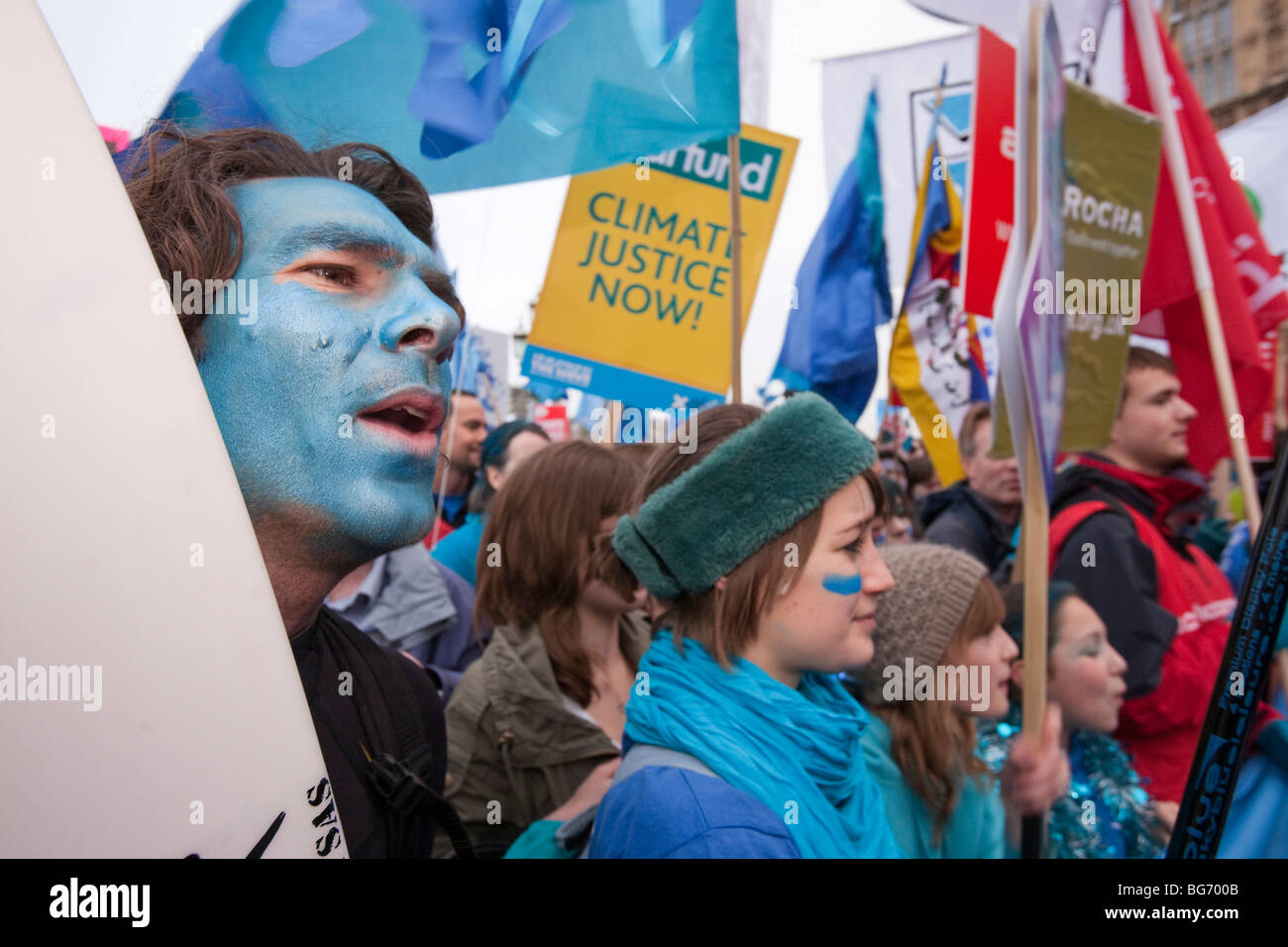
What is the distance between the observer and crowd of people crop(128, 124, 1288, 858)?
1.42m

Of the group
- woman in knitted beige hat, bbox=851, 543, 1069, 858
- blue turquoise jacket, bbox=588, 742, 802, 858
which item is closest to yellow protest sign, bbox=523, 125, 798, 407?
woman in knitted beige hat, bbox=851, 543, 1069, 858

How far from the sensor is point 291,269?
4.65 feet

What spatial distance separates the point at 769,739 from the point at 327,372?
3.07 ft

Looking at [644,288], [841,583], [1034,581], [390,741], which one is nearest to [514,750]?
[390,741]

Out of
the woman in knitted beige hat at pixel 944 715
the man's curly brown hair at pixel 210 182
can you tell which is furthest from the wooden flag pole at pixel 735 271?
the man's curly brown hair at pixel 210 182

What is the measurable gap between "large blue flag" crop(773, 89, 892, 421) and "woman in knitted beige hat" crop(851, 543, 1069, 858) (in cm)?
245

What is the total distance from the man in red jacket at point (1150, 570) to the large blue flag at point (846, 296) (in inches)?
58.5

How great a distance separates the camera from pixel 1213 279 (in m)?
3.62

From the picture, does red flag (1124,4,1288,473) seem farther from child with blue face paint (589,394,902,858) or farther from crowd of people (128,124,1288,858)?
child with blue face paint (589,394,902,858)

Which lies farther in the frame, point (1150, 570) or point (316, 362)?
point (1150, 570)

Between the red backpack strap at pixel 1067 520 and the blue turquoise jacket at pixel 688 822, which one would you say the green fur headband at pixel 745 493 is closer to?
the blue turquoise jacket at pixel 688 822

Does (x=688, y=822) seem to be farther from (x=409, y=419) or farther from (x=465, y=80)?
(x=465, y=80)

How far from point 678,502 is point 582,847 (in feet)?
2.38
